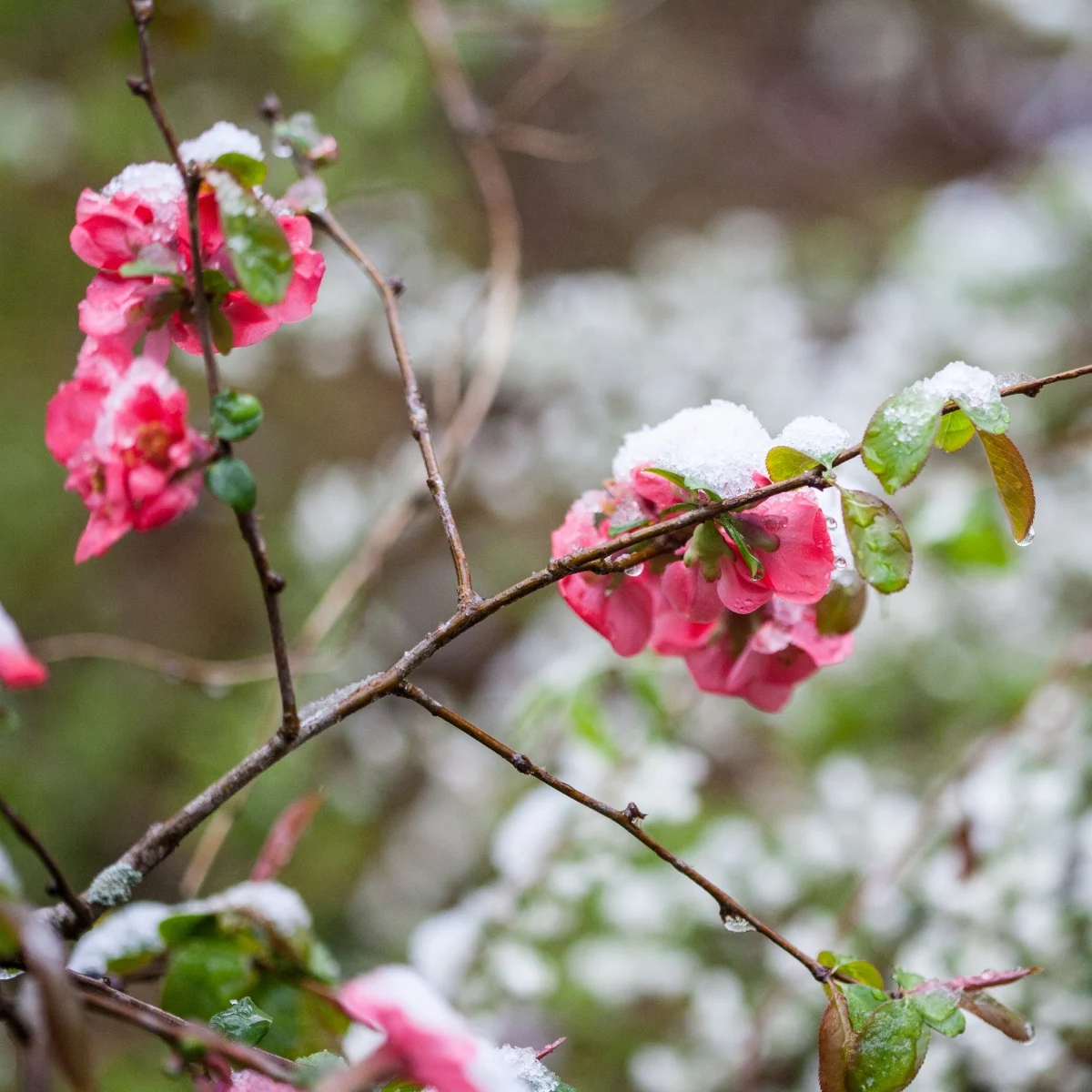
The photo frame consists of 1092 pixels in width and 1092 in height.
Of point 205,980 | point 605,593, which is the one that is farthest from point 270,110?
point 205,980

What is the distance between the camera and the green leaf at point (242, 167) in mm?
345

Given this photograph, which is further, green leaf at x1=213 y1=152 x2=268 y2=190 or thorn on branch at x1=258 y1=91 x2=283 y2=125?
thorn on branch at x1=258 y1=91 x2=283 y2=125

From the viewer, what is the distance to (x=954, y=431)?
0.36 metres

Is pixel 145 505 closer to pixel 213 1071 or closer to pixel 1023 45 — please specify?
pixel 213 1071

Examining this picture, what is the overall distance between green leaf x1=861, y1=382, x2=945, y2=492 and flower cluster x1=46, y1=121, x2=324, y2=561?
0.21m

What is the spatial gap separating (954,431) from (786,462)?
0.21 ft

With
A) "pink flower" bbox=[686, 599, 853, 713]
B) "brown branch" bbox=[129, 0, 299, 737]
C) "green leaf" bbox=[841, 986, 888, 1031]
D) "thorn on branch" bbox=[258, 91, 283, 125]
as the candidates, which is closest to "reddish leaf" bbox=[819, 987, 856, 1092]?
"green leaf" bbox=[841, 986, 888, 1031]

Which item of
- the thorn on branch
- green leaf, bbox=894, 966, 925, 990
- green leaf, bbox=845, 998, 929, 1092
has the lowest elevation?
green leaf, bbox=845, 998, 929, 1092

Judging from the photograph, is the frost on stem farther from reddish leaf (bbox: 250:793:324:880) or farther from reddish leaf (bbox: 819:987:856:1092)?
reddish leaf (bbox: 819:987:856:1092)

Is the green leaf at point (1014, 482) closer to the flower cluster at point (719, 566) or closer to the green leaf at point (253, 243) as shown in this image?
the flower cluster at point (719, 566)

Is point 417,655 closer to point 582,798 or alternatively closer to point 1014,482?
point 582,798

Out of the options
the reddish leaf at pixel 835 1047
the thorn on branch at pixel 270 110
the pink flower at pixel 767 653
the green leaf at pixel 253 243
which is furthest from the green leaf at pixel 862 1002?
the thorn on branch at pixel 270 110

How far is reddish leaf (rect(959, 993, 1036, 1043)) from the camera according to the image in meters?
0.38

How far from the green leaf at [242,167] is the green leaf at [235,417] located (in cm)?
8
